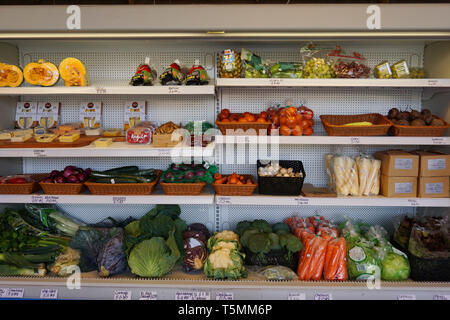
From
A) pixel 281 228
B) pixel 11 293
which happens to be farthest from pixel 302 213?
pixel 11 293


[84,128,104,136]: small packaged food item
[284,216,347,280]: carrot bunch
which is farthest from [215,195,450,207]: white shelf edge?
[84,128,104,136]: small packaged food item

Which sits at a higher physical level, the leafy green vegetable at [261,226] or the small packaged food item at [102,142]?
the small packaged food item at [102,142]

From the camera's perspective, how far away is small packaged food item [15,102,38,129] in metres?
3.00

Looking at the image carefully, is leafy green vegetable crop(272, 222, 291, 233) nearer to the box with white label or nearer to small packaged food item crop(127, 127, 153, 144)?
small packaged food item crop(127, 127, 153, 144)

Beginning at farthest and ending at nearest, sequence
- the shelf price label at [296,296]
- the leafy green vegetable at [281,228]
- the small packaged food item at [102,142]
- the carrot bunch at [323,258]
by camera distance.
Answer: the leafy green vegetable at [281,228]
the small packaged food item at [102,142]
the carrot bunch at [323,258]
the shelf price label at [296,296]

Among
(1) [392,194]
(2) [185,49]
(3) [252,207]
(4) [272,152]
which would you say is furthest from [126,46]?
(1) [392,194]

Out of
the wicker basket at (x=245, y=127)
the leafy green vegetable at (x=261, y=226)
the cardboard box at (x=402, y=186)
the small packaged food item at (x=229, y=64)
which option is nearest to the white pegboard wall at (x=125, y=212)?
the leafy green vegetable at (x=261, y=226)

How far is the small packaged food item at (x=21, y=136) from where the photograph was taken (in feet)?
8.39

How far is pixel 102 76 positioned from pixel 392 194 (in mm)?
2753

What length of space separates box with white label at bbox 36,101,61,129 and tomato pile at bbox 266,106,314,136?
2006 millimetres

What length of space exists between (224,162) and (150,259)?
1138 mm

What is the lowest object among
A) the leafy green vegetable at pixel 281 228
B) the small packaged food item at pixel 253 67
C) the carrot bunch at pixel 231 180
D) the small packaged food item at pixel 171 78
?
the leafy green vegetable at pixel 281 228

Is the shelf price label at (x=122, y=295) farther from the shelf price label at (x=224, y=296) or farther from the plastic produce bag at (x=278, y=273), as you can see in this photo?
the plastic produce bag at (x=278, y=273)

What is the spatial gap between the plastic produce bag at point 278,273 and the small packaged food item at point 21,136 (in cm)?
219
